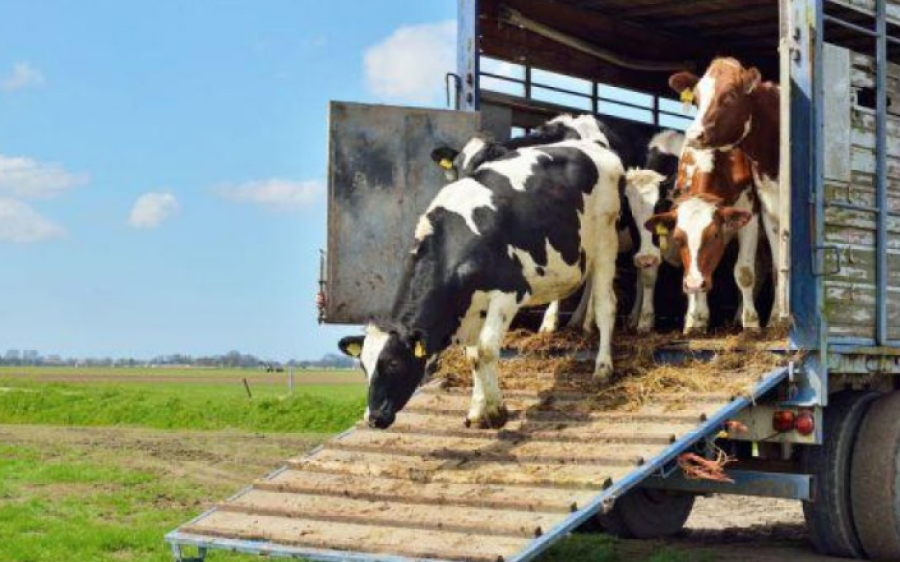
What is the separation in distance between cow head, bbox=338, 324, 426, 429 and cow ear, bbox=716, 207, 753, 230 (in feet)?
7.50

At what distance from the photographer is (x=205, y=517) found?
24.7 feet

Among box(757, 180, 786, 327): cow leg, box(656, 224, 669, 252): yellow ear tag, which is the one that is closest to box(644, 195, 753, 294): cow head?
box(656, 224, 669, 252): yellow ear tag

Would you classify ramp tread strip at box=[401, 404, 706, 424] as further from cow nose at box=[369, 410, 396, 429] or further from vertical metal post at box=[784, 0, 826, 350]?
vertical metal post at box=[784, 0, 826, 350]

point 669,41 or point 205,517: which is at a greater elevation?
point 669,41

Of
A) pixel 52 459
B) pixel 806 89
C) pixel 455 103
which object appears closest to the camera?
pixel 806 89

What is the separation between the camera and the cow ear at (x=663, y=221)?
27.9 ft

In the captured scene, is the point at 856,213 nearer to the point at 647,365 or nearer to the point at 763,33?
the point at 647,365

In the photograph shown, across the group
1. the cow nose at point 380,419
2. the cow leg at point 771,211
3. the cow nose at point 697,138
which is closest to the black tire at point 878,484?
the cow leg at point 771,211

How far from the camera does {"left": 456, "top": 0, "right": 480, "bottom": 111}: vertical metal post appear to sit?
965 cm

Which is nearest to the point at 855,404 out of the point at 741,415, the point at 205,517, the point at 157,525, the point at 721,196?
the point at 741,415

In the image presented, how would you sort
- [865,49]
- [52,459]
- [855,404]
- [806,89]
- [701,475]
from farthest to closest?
[52,459]
[865,49]
[855,404]
[806,89]
[701,475]

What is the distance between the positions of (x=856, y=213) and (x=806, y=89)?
0.94 m

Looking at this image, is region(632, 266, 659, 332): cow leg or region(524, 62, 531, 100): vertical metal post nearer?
region(632, 266, 659, 332): cow leg

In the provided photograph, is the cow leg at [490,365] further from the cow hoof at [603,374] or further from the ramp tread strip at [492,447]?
the cow hoof at [603,374]
